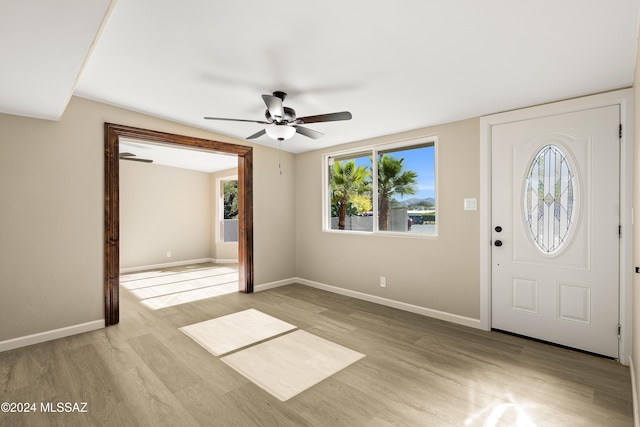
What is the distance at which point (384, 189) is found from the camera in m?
4.24

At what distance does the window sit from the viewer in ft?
12.5

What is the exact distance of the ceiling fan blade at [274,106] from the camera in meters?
2.56

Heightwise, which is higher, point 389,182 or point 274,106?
point 274,106

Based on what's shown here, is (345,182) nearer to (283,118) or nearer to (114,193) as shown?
(283,118)

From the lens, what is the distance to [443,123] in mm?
3527

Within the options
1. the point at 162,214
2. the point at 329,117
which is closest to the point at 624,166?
the point at 329,117

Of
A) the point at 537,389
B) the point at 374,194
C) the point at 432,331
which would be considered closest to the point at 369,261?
the point at 374,194

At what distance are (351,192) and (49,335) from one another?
399 centimetres

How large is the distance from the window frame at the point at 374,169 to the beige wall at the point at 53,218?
2.71 m

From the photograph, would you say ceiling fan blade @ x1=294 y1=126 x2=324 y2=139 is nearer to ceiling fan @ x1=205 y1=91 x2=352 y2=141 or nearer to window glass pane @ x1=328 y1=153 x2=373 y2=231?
ceiling fan @ x1=205 y1=91 x2=352 y2=141

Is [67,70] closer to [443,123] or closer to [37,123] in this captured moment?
[37,123]

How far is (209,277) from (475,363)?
15.9ft

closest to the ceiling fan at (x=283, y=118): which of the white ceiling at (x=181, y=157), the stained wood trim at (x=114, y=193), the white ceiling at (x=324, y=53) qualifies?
the white ceiling at (x=324, y=53)

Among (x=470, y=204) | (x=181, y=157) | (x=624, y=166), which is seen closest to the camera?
→ (x=624, y=166)
